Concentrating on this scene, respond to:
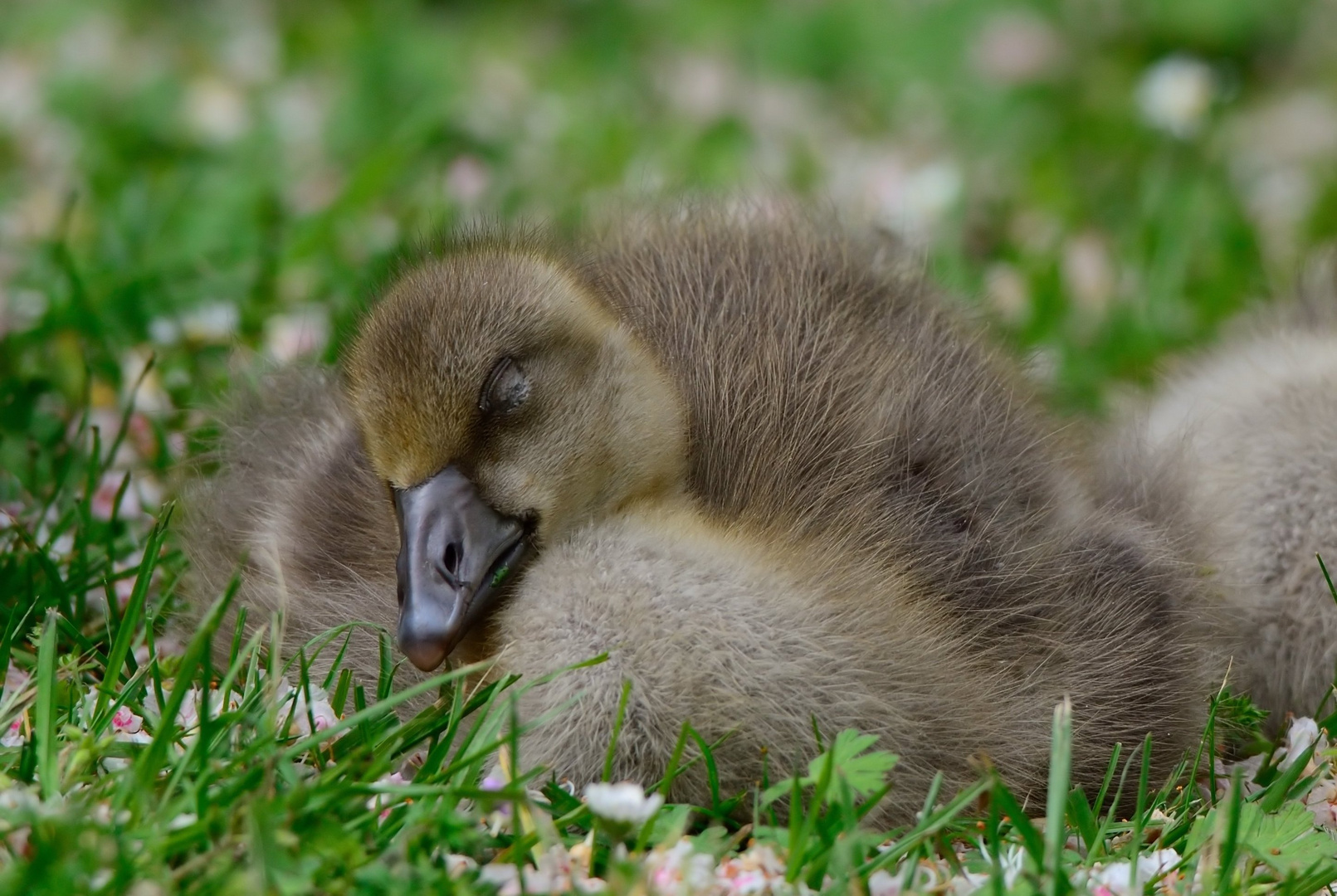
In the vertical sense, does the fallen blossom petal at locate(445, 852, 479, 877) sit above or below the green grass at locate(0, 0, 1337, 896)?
below

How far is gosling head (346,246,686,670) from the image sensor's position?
183cm

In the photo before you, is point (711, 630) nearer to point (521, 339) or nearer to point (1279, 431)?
point (521, 339)

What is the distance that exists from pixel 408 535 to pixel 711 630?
0.36 meters

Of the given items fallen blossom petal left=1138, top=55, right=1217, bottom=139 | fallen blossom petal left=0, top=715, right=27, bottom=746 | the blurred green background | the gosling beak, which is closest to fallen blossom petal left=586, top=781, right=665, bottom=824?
the gosling beak

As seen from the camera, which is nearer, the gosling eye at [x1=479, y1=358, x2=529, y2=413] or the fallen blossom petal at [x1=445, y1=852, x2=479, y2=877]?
the fallen blossom petal at [x1=445, y1=852, x2=479, y2=877]

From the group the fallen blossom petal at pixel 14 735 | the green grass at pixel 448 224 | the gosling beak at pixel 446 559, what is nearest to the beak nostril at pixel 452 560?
the gosling beak at pixel 446 559

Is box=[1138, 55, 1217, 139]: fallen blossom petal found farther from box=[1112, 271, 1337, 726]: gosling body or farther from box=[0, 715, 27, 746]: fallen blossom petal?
box=[0, 715, 27, 746]: fallen blossom petal

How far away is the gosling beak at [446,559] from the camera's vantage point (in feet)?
5.81

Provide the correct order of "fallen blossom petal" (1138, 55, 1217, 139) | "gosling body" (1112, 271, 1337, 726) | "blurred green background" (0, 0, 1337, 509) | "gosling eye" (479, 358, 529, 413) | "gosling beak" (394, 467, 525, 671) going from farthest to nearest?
1. "fallen blossom petal" (1138, 55, 1217, 139)
2. "blurred green background" (0, 0, 1337, 509)
3. "gosling body" (1112, 271, 1337, 726)
4. "gosling eye" (479, 358, 529, 413)
5. "gosling beak" (394, 467, 525, 671)

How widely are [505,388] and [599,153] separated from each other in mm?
2540

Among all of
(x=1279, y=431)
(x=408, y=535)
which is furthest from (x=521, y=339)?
(x=1279, y=431)

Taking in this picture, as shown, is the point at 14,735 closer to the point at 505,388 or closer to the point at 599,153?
the point at 505,388

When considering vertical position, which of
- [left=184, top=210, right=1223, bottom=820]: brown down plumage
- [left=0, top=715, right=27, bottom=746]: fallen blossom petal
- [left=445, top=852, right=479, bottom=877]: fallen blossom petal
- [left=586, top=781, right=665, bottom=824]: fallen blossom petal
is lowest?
[left=445, top=852, right=479, bottom=877]: fallen blossom petal

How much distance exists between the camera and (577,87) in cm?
507
